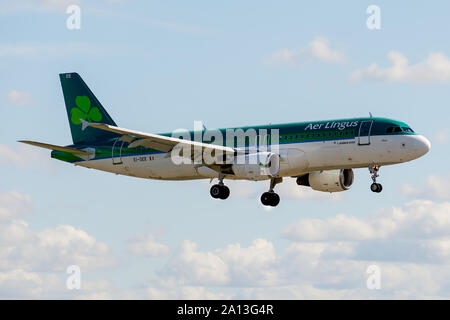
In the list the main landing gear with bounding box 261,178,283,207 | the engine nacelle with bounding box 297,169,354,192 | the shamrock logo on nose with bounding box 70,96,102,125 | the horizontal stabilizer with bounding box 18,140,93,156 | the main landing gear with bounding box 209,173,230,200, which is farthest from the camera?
the shamrock logo on nose with bounding box 70,96,102,125

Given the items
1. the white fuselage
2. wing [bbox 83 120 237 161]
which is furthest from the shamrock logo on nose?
wing [bbox 83 120 237 161]

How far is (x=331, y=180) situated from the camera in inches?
3071

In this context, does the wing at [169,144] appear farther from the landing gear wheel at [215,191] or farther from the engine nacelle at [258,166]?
the landing gear wheel at [215,191]

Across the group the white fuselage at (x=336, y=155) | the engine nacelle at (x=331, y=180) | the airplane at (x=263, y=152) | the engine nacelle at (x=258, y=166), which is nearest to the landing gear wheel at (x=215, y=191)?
the airplane at (x=263, y=152)

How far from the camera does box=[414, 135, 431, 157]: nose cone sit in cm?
7062

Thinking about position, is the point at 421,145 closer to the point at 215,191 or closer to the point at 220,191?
the point at 220,191

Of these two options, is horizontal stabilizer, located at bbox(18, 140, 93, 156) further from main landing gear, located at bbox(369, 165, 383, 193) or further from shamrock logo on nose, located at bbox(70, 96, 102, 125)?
main landing gear, located at bbox(369, 165, 383, 193)

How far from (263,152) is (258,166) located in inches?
57.9

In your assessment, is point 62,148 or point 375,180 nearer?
point 375,180

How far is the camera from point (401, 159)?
70.9 m

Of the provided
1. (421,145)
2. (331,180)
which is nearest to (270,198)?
(331,180)

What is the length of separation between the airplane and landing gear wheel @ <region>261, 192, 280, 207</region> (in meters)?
0.08

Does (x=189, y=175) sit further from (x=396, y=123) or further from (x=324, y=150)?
(x=396, y=123)

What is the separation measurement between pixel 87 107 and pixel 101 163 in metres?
6.18
